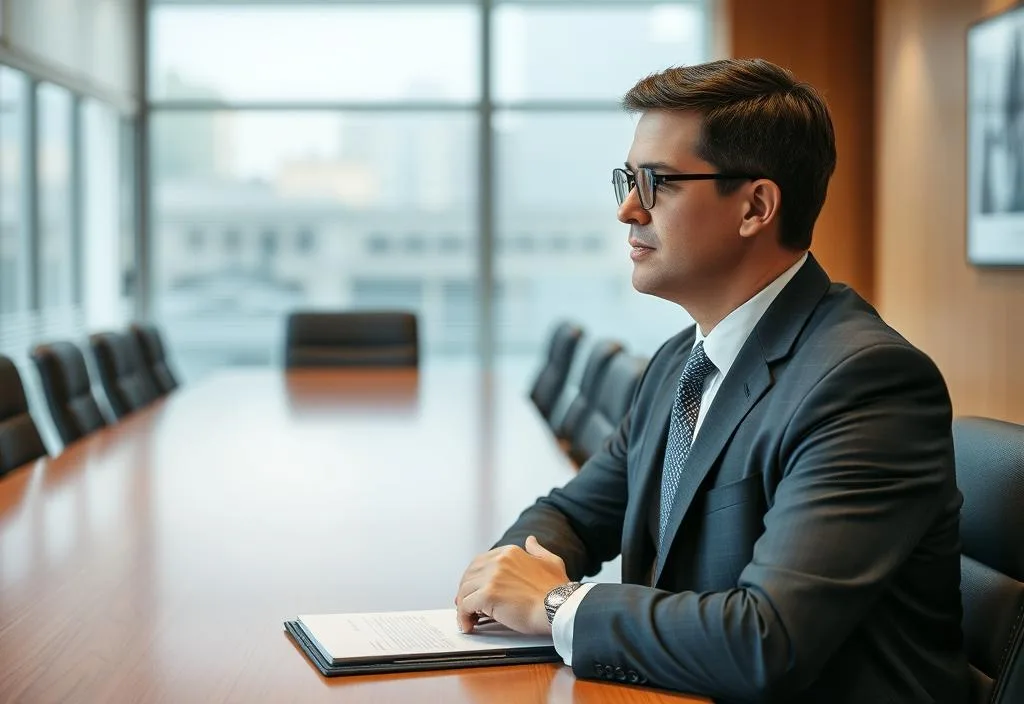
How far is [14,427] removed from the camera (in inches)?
144

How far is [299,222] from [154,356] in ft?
11.4

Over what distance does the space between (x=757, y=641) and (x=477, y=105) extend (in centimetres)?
783

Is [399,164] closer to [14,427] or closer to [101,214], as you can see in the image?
[101,214]

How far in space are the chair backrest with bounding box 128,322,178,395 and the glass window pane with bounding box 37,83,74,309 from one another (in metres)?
1.57

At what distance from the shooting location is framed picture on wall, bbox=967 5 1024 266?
5.92 metres

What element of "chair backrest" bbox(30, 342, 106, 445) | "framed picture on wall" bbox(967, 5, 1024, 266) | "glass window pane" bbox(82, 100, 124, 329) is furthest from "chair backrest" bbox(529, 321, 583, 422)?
"glass window pane" bbox(82, 100, 124, 329)

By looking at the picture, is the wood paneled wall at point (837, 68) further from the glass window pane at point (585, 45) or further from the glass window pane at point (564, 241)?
the glass window pane at point (564, 241)

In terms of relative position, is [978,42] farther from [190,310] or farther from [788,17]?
[190,310]

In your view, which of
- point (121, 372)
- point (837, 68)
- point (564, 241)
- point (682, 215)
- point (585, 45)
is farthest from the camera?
point (564, 241)

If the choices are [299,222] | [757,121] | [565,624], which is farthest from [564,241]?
[565,624]

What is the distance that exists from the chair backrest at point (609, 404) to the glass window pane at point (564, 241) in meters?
4.75

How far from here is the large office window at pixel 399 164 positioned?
889 cm

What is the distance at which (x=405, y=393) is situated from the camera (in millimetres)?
5098

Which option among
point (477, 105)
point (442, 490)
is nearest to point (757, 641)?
point (442, 490)
